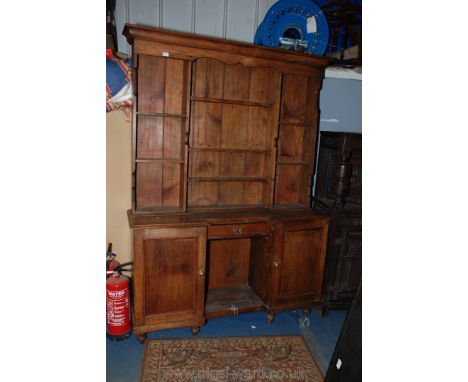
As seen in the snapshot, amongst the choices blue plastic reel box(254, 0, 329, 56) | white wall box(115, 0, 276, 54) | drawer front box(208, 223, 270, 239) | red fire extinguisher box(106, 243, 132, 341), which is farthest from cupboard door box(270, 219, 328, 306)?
white wall box(115, 0, 276, 54)

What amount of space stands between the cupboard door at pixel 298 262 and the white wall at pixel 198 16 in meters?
1.77

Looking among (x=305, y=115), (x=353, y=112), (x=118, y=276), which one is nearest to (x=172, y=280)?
(x=118, y=276)

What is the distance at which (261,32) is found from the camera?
2.73 meters

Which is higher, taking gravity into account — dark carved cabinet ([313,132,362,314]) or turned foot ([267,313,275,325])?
dark carved cabinet ([313,132,362,314])

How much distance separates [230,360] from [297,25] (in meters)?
2.62

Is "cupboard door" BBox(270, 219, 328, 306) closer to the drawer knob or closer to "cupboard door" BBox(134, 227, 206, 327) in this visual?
the drawer knob

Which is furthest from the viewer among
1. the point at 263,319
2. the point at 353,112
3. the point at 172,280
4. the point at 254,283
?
the point at 353,112

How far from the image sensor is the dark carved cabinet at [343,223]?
2582 millimetres

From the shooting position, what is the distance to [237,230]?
7.91 ft

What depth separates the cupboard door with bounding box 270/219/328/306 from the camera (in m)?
2.49

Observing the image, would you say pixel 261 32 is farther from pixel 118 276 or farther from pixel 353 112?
pixel 118 276
